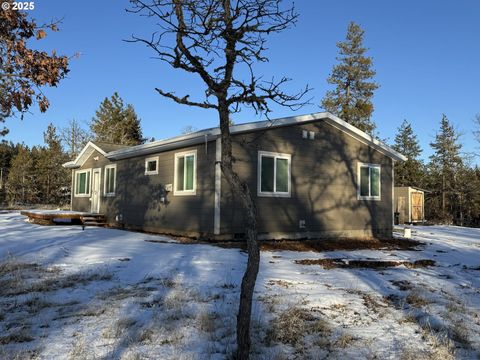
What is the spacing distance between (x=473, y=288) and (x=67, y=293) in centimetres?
675

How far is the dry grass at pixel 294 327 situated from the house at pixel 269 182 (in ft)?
22.6

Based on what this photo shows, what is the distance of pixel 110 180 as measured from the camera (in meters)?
18.7

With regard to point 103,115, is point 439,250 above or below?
below

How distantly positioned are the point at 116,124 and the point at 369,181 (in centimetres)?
3137

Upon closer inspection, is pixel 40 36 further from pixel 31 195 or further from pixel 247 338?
pixel 31 195

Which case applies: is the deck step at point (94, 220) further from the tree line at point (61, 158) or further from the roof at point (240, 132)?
the tree line at point (61, 158)

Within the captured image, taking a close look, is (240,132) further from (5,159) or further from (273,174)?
(5,159)

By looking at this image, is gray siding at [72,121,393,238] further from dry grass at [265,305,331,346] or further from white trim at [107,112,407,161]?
dry grass at [265,305,331,346]

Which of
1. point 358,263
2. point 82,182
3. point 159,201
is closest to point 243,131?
point 159,201

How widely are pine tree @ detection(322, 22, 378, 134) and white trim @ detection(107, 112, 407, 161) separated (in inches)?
882

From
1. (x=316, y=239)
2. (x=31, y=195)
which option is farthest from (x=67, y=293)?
(x=31, y=195)

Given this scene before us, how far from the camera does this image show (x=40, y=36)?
15.6ft

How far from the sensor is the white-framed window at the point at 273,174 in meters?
13.2

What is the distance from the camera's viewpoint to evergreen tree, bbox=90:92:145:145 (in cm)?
4203
